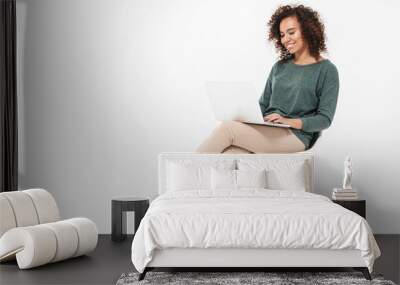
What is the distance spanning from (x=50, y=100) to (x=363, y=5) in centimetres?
339

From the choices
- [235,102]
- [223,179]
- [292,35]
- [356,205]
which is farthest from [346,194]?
[292,35]

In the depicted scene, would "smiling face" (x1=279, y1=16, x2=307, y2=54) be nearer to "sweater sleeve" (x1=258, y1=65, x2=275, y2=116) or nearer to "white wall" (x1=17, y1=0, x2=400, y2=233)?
"white wall" (x1=17, y1=0, x2=400, y2=233)

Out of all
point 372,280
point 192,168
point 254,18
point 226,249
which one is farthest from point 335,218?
point 254,18

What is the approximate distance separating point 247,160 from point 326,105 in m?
1.00

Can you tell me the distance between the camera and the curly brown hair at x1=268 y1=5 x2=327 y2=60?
6793mm

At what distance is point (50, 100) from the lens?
6.95 meters

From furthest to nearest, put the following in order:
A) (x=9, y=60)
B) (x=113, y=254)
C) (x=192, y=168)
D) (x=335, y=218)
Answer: (x=9, y=60)
(x=192, y=168)
(x=113, y=254)
(x=335, y=218)

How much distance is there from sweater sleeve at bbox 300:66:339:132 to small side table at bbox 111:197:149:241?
1.81 m

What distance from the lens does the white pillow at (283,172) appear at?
6.19 meters

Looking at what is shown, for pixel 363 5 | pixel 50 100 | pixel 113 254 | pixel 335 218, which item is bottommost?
pixel 113 254

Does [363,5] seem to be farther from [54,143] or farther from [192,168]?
[54,143]

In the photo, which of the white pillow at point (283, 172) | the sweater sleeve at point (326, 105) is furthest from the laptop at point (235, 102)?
the white pillow at point (283, 172)

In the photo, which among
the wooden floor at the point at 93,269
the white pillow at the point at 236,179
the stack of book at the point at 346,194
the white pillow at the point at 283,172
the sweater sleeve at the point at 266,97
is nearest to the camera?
the wooden floor at the point at 93,269

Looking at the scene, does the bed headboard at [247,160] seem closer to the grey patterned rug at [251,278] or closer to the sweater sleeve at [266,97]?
the sweater sleeve at [266,97]
